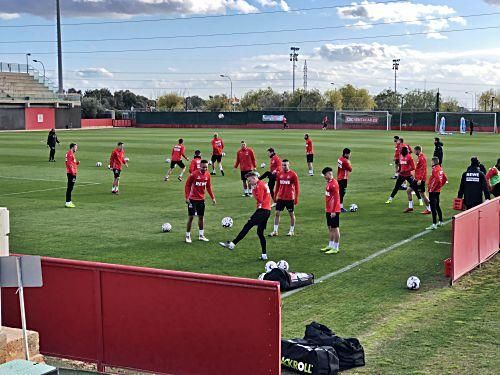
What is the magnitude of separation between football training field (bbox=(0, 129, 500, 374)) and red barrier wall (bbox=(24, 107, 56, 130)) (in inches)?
2024

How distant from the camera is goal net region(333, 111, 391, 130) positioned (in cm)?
8150

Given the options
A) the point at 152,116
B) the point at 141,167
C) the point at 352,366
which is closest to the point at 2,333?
the point at 352,366

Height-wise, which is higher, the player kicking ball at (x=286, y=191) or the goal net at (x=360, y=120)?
the goal net at (x=360, y=120)

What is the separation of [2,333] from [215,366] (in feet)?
8.39

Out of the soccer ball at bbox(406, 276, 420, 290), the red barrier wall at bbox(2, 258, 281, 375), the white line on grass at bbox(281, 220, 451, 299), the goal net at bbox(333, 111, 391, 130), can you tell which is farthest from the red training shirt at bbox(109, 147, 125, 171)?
the goal net at bbox(333, 111, 391, 130)

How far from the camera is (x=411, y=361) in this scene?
339 inches

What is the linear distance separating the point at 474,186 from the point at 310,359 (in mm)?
10692

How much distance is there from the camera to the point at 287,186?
1681 centimetres

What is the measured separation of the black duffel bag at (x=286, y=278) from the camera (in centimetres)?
1186

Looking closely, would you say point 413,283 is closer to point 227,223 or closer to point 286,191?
point 286,191

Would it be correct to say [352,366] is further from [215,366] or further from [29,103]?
[29,103]

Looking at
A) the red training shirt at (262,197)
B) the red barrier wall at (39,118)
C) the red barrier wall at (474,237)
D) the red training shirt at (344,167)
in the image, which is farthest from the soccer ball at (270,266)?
the red barrier wall at (39,118)

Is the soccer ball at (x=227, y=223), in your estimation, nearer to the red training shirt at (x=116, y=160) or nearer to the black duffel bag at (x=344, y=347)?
the red training shirt at (x=116, y=160)

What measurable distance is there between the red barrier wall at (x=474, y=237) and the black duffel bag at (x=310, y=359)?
5278mm
